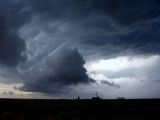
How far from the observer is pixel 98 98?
162 metres
